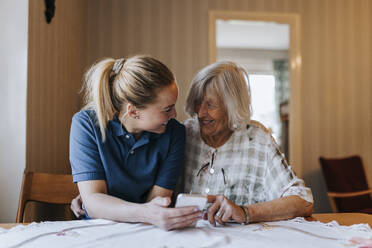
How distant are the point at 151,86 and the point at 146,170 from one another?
0.30 metres

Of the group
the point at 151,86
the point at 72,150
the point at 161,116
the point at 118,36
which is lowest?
the point at 72,150

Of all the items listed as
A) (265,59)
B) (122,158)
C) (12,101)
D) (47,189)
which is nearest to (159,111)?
(122,158)

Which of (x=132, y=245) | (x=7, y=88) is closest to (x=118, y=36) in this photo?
(x=7, y=88)

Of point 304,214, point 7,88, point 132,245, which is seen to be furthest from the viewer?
point 7,88

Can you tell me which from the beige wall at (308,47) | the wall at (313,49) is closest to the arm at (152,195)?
the beige wall at (308,47)

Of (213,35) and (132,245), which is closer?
(132,245)

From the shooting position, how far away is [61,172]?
2.30 metres

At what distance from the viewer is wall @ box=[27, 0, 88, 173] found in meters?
1.71

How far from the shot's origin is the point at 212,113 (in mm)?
1502

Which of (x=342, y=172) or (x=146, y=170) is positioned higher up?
(x=146, y=170)

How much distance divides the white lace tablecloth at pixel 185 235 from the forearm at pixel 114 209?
0.07 feet

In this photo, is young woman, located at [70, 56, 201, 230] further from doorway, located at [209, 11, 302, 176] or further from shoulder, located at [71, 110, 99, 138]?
doorway, located at [209, 11, 302, 176]

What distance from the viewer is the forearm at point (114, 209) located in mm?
1079

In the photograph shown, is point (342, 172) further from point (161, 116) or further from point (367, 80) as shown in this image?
point (161, 116)
